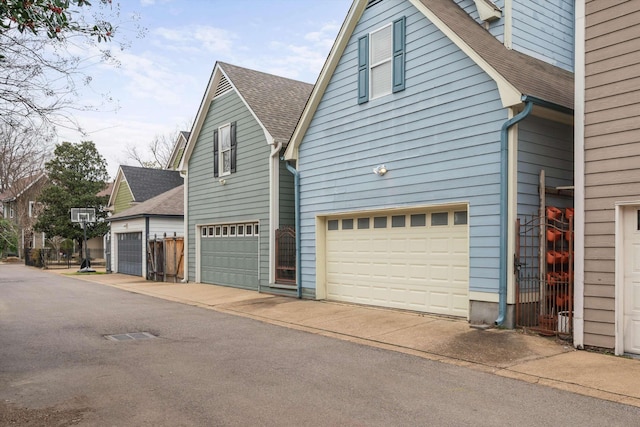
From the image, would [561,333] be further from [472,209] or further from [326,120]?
[326,120]

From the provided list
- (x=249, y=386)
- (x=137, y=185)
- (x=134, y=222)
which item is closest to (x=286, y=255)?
(x=249, y=386)

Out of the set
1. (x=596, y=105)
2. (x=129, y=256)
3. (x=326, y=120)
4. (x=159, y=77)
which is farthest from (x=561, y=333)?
(x=129, y=256)

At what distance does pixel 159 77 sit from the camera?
1165cm

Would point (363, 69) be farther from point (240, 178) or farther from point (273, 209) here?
point (240, 178)

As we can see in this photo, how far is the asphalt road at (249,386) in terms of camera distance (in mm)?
5176

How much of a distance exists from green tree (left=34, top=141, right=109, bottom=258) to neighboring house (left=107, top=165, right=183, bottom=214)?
8.54ft

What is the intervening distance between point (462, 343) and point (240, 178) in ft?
34.6

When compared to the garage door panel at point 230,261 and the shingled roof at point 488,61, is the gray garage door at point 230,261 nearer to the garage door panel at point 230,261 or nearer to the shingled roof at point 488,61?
the garage door panel at point 230,261

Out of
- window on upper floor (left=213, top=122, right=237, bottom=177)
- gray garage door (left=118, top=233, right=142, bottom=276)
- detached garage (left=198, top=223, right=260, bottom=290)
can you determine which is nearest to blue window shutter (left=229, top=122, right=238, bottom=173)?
window on upper floor (left=213, top=122, right=237, bottom=177)

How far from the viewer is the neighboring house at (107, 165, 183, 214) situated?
A: 31658 mm

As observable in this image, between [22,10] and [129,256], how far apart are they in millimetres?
22368

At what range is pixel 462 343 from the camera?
835 centimetres

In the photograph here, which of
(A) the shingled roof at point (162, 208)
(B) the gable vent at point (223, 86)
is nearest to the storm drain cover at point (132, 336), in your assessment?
(B) the gable vent at point (223, 86)

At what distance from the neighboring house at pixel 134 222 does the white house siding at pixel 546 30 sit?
17.1 meters
